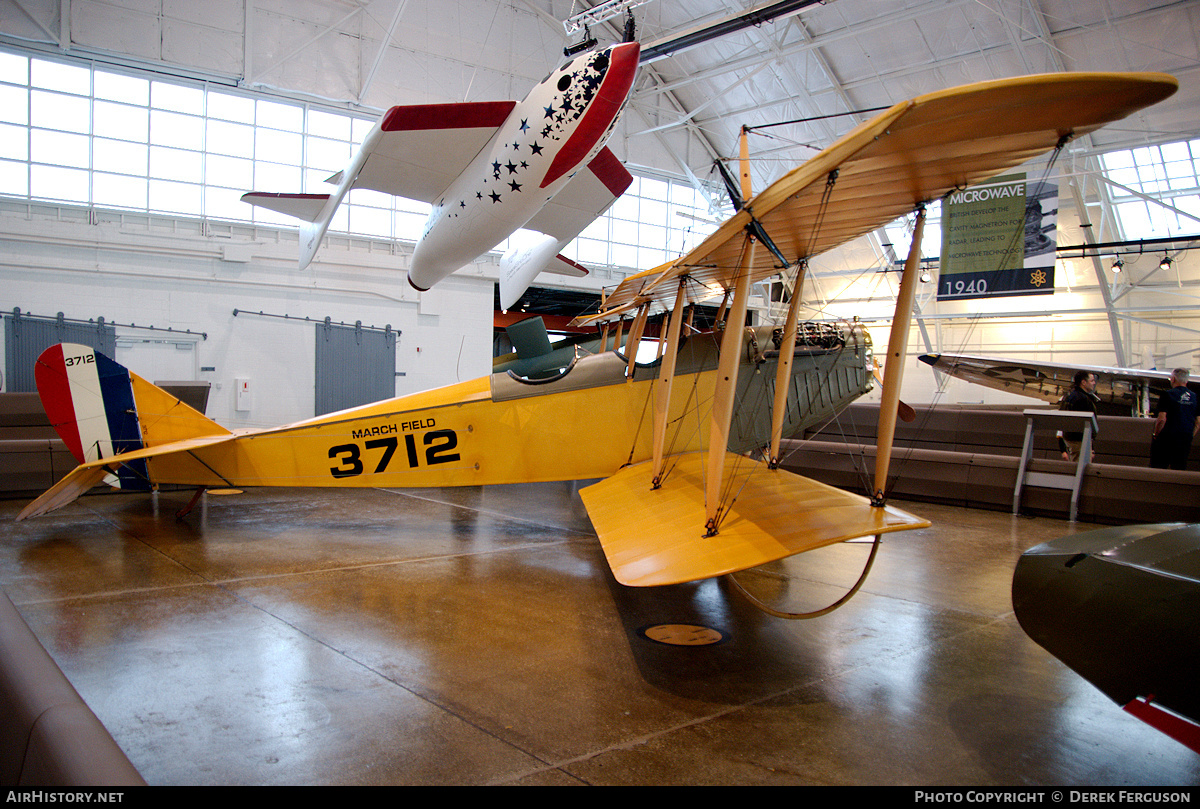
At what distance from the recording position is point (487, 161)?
22.3ft

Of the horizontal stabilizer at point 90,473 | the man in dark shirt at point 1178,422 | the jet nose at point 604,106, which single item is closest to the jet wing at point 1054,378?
the man in dark shirt at point 1178,422

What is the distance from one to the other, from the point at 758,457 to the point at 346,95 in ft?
47.5

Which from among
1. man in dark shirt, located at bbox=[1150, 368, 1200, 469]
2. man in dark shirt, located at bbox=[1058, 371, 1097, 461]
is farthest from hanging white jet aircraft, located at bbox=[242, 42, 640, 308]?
man in dark shirt, located at bbox=[1058, 371, 1097, 461]

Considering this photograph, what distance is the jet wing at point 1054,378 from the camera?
38.0 feet

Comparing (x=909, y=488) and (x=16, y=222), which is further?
(x=16, y=222)

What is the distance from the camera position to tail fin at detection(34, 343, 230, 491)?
20.4ft

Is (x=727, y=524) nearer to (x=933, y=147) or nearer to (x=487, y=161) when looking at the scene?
(x=933, y=147)

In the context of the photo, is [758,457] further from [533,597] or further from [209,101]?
[209,101]

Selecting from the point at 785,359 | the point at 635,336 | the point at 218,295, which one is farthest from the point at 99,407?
the point at 218,295

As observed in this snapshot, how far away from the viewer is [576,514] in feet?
26.7

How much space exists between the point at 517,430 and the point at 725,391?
3015mm

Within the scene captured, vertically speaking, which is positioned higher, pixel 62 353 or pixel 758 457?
pixel 62 353

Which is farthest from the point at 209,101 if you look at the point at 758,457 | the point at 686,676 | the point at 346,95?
the point at 686,676

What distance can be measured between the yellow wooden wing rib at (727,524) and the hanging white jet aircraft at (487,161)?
3.42 meters
